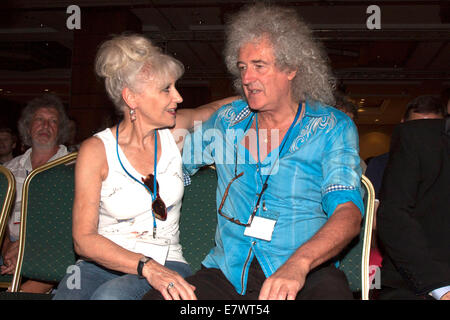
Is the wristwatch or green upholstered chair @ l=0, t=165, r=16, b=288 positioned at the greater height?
green upholstered chair @ l=0, t=165, r=16, b=288

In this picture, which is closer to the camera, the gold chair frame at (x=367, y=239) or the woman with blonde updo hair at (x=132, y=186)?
the woman with blonde updo hair at (x=132, y=186)

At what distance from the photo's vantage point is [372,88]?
12.8 metres

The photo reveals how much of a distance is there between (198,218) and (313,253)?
2.32ft

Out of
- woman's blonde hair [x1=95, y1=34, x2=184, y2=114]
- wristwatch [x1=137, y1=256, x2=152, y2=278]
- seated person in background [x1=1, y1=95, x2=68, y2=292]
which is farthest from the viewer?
seated person in background [x1=1, y1=95, x2=68, y2=292]

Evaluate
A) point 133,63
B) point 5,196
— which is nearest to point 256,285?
point 133,63

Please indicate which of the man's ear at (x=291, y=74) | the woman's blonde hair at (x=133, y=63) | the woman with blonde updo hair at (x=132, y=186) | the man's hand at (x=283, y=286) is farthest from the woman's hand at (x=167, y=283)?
the man's ear at (x=291, y=74)

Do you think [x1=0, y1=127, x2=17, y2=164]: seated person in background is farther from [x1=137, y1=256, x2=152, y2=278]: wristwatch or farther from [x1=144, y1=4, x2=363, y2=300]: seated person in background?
[x1=137, y1=256, x2=152, y2=278]: wristwatch

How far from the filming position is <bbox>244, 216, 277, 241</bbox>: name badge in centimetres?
160

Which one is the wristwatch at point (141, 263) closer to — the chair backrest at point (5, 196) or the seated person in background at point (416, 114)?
the chair backrest at point (5, 196)

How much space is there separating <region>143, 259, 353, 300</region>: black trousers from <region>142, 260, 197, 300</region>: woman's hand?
39mm

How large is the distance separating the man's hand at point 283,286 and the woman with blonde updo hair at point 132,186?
0.31m

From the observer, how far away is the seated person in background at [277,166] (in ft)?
4.92

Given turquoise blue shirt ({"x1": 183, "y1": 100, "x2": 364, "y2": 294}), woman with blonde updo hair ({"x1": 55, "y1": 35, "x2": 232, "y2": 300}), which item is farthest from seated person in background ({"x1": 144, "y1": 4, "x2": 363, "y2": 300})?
woman with blonde updo hair ({"x1": 55, "y1": 35, "x2": 232, "y2": 300})

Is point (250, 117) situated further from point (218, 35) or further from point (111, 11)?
point (218, 35)
